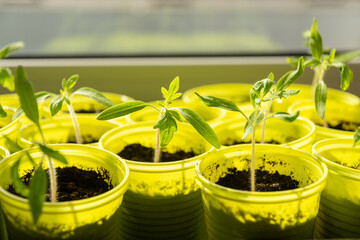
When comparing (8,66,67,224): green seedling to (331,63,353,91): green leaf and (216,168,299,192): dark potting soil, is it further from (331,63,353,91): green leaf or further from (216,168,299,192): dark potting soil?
(331,63,353,91): green leaf

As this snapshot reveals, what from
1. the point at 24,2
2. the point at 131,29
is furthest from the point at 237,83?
the point at 131,29

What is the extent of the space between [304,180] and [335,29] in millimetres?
5080

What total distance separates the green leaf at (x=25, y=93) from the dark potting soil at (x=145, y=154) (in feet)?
1.14

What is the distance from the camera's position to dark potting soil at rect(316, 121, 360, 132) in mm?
1090

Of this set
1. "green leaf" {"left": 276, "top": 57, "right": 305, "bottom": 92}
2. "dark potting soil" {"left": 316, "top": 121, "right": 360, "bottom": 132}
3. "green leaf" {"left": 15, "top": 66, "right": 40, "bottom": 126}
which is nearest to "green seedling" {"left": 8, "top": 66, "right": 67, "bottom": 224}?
"green leaf" {"left": 15, "top": 66, "right": 40, "bottom": 126}

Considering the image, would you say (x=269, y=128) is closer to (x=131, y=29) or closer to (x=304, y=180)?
(x=304, y=180)

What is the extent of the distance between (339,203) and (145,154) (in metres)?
0.40

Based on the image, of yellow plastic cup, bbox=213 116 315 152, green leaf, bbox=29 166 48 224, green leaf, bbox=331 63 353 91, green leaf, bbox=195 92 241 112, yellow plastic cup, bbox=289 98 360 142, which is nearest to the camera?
green leaf, bbox=29 166 48 224

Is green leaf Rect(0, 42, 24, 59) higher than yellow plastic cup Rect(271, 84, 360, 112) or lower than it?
higher

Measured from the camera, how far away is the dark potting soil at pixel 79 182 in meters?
0.67

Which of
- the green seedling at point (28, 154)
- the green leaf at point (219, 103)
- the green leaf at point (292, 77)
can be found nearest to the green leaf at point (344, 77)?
the green leaf at point (292, 77)

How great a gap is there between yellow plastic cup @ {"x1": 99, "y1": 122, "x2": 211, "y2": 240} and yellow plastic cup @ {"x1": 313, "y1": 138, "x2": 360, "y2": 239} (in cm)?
22

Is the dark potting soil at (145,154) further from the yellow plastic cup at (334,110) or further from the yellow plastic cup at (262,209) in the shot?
the yellow plastic cup at (334,110)

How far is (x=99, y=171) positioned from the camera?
28.2 inches
